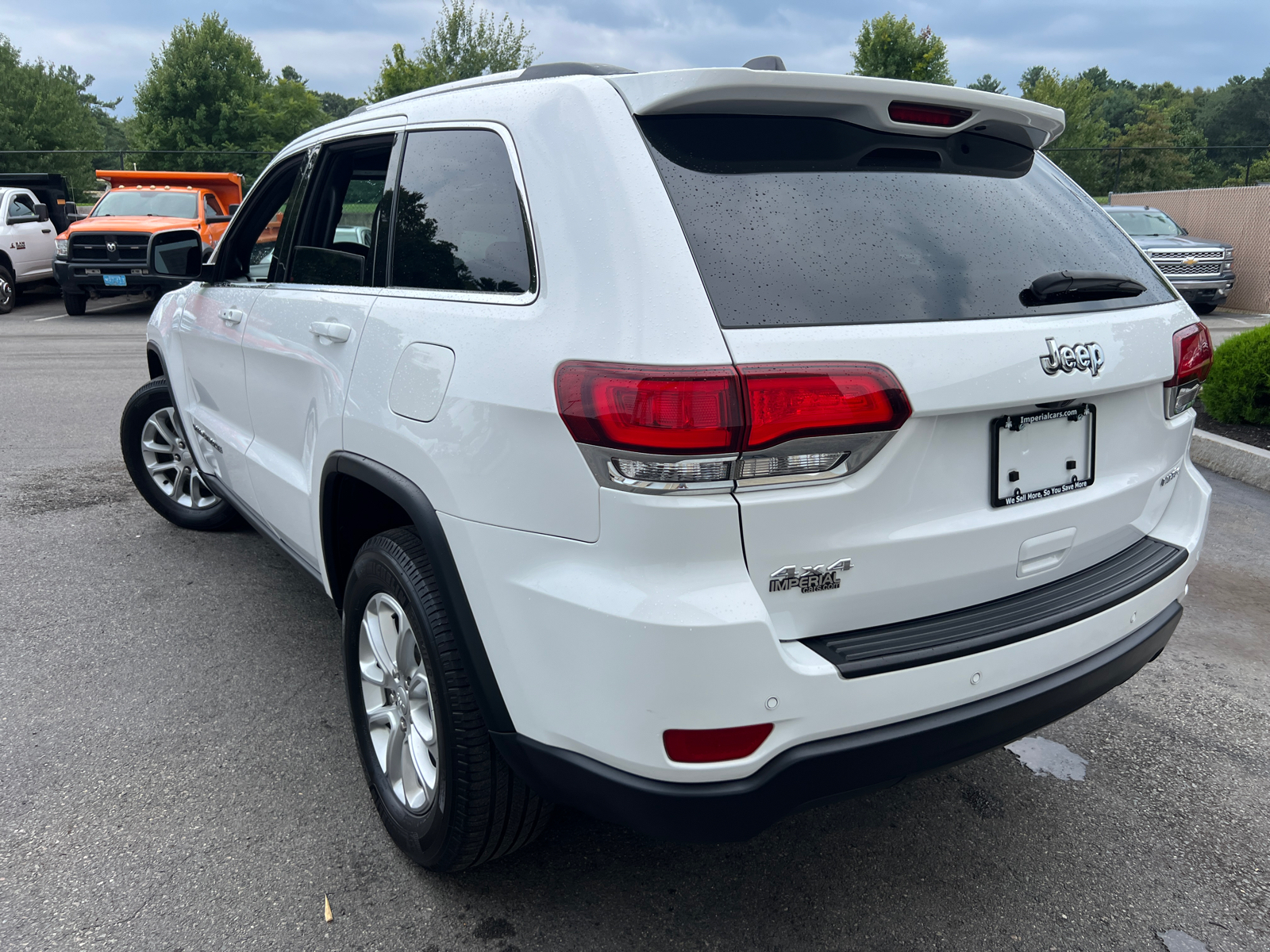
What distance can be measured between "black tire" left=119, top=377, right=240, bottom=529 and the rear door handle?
245cm

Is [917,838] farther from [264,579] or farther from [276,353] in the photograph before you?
[264,579]

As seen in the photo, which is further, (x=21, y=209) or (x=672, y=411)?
(x=21, y=209)

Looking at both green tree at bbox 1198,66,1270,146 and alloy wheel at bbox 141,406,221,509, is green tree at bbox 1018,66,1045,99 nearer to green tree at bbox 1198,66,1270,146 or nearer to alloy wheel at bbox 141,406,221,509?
green tree at bbox 1198,66,1270,146

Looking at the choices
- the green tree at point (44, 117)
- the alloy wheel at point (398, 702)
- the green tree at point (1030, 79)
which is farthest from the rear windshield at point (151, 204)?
the green tree at point (1030, 79)

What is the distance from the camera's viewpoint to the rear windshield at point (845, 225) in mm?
1860

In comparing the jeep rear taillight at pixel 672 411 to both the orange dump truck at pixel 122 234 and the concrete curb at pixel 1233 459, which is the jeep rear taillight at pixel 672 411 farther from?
the orange dump truck at pixel 122 234

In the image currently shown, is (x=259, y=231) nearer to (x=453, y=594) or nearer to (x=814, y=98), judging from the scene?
(x=453, y=594)

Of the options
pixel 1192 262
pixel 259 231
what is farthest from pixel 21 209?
pixel 1192 262

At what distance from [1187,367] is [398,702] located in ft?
7.11

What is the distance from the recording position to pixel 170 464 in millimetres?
5016

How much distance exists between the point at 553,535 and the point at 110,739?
2.07 m

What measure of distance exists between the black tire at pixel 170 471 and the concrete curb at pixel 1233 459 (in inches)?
227

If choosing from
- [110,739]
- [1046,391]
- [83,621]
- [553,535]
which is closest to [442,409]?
[553,535]

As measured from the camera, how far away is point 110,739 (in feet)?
10.1
